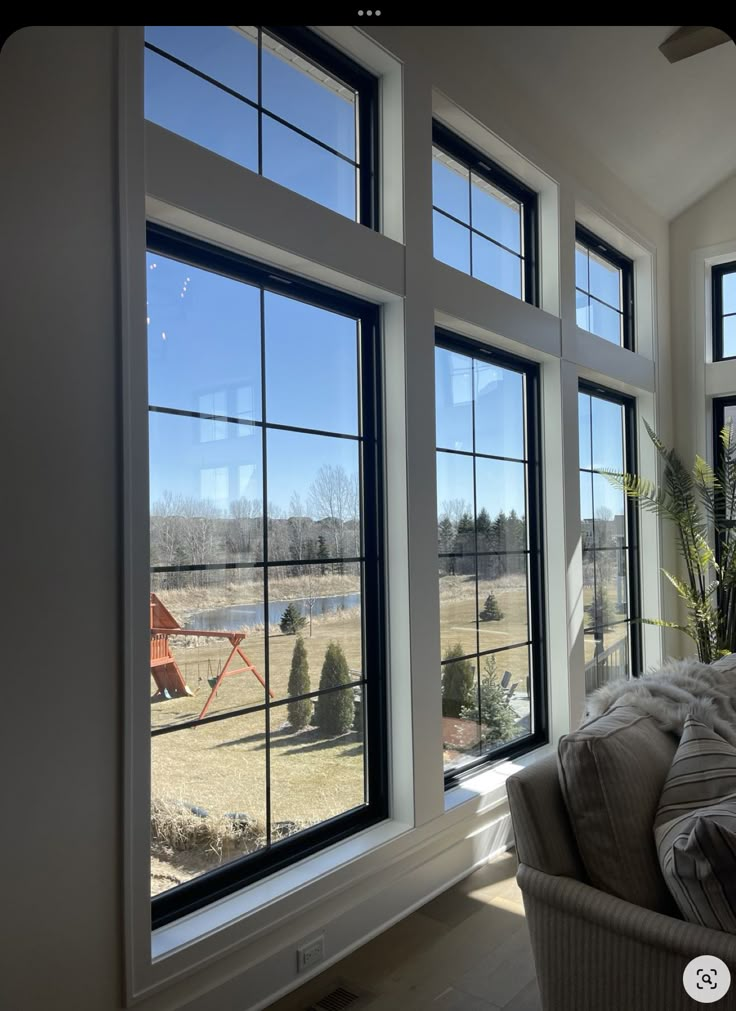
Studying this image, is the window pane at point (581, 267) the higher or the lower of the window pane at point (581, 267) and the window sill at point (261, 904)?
the higher

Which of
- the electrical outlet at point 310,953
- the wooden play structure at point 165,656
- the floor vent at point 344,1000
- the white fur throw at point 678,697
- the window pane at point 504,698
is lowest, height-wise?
the floor vent at point 344,1000

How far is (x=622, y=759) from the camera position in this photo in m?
1.67

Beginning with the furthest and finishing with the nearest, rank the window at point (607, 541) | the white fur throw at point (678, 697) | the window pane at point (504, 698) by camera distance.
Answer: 1. the window at point (607, 541)
2. the window pane at point (504, 698)
3. the white fur throw at point (678, 697)

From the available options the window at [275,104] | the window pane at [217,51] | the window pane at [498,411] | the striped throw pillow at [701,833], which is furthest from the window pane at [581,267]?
the striped throw pillow at [701,833]

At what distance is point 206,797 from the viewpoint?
217 cm

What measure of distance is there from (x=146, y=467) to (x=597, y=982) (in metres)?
1.61

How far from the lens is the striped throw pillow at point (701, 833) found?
1.40 meters

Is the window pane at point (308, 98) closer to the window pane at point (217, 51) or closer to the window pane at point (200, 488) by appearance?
the window pane at point (217, 51)

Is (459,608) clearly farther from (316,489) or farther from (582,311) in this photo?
(582,311)

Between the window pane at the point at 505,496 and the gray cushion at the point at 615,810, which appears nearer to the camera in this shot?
the gray cushion at the point at 615,810

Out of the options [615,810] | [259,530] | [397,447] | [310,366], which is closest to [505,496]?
[397,447]

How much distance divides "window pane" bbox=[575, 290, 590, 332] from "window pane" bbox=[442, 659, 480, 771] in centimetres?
222

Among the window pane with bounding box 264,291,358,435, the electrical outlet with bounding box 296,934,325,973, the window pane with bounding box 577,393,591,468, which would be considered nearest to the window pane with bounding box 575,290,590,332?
the window pane with bounding box 577,393,591,468

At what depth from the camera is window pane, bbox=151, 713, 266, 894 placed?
2.06 m
